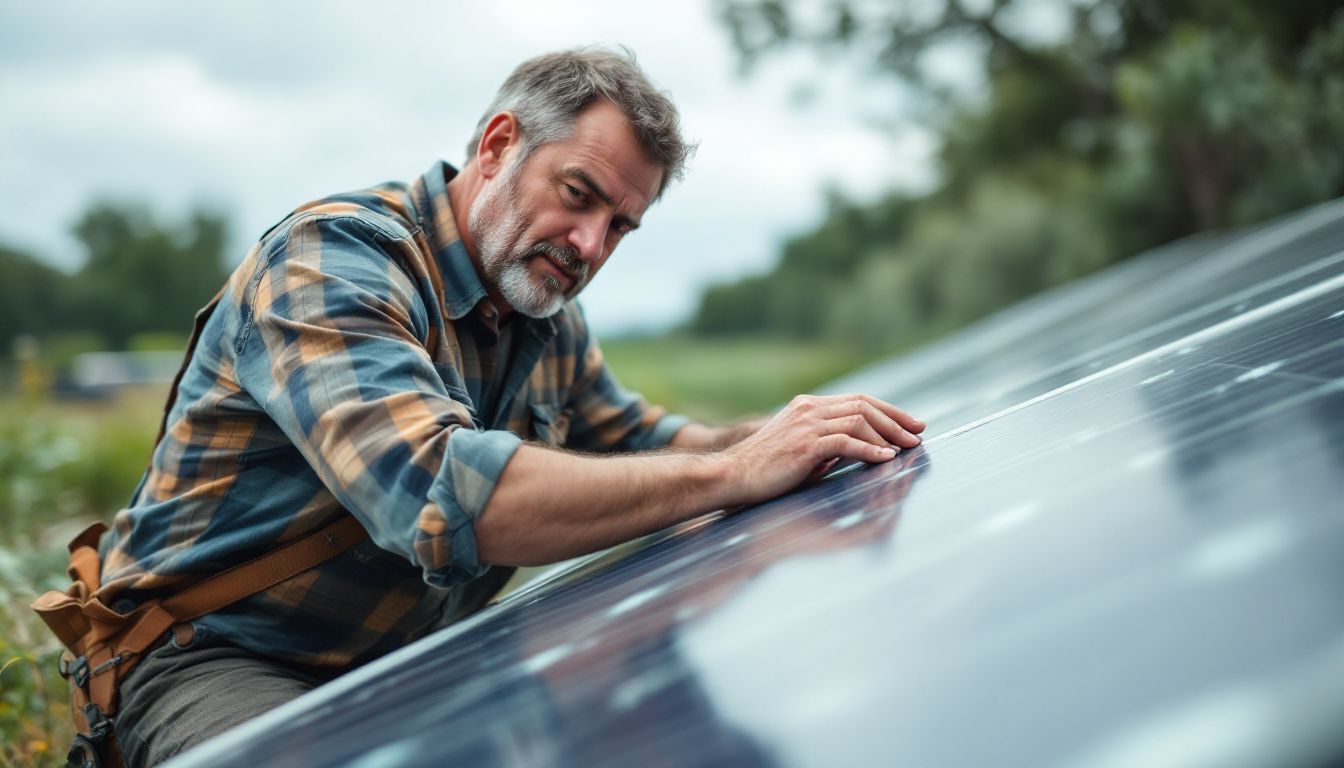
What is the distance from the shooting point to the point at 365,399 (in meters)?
1.42

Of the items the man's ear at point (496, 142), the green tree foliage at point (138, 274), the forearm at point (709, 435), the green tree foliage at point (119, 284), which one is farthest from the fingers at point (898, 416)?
the green tree foliage at point (138, 274)

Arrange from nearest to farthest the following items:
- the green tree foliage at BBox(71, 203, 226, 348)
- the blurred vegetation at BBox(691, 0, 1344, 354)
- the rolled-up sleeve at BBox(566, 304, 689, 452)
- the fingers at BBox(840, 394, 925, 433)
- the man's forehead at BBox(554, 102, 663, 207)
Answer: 1. the fingers at BBox(840, 394, 925, 433)
2. the man's forehead at BBox(554, 102, 663, 207)
3. the rolled-up sleeve at BBox(566, 304, 689, 452)
4. the blurred vegetation at BBox(691, 0, 1344, 354)
5. the green tree foliage at BBox(71, 203, 226, 348)

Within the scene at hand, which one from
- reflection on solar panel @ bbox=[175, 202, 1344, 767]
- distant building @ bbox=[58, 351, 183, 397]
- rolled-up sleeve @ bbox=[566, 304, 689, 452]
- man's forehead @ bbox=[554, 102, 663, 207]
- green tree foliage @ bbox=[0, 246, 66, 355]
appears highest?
green tree foliage @ bbox=[0, 246, 66, 355]

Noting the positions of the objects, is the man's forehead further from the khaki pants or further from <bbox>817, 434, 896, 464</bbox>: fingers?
the khaki pants

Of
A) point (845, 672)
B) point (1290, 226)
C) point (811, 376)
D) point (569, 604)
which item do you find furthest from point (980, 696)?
point (811, 376)

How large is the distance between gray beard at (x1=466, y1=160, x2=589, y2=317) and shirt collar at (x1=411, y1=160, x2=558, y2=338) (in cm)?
4

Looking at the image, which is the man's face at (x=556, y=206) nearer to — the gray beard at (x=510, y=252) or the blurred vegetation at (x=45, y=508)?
the gray beard at (x=510, y=252)

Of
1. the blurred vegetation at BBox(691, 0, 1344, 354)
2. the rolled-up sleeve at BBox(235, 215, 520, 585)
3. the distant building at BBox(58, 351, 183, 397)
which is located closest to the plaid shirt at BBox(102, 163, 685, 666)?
the rolled-up sleeve at BBox(235, 215, 520, 585)

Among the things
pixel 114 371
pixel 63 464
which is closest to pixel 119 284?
pixel 114 371

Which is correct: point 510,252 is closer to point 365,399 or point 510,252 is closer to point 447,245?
point 447,245

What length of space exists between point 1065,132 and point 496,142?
10.8m

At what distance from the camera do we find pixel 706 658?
87 centimetres

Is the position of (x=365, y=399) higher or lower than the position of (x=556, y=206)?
lower

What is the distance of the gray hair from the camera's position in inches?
76.9
